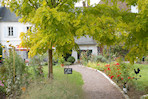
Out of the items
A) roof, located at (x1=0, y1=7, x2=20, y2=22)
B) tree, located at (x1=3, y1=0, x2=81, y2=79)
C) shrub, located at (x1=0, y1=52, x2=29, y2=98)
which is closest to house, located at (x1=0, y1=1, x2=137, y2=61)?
roof, located at (x1=0, y1=7, x2=20, y2=22)

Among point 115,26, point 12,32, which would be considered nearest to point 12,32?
point 12,32

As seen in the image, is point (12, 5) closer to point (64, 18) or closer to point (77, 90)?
point (64, 18)

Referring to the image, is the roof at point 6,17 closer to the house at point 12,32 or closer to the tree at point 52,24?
the house at point 12,32

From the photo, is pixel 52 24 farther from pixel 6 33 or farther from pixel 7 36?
pixel 6 33

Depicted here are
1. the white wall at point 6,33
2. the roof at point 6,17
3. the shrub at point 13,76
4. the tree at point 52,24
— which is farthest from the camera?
the roof at point 6,17

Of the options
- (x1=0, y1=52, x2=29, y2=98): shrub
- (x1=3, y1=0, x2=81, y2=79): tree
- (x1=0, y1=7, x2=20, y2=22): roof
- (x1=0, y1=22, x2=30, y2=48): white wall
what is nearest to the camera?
(x1=3, y1=0, x2=81, y2=79): tree

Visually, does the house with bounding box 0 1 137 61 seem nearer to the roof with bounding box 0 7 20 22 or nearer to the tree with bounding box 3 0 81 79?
the roof with bounding box 0 7 20 22

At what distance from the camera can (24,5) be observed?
224 inches

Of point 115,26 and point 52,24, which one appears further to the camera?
point 52,24

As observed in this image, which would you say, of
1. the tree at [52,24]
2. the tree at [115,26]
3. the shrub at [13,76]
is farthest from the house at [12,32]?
the tree at [115,26]

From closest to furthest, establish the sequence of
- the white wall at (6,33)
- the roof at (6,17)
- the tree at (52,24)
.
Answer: the tree at (52,24) → the white wall at (6,33) → the roof at (6,17)

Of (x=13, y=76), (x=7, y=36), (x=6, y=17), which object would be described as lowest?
(x=13, y=76)

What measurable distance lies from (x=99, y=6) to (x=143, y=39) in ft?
5.76

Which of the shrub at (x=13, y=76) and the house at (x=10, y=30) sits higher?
the house at (x=10, y=30)
